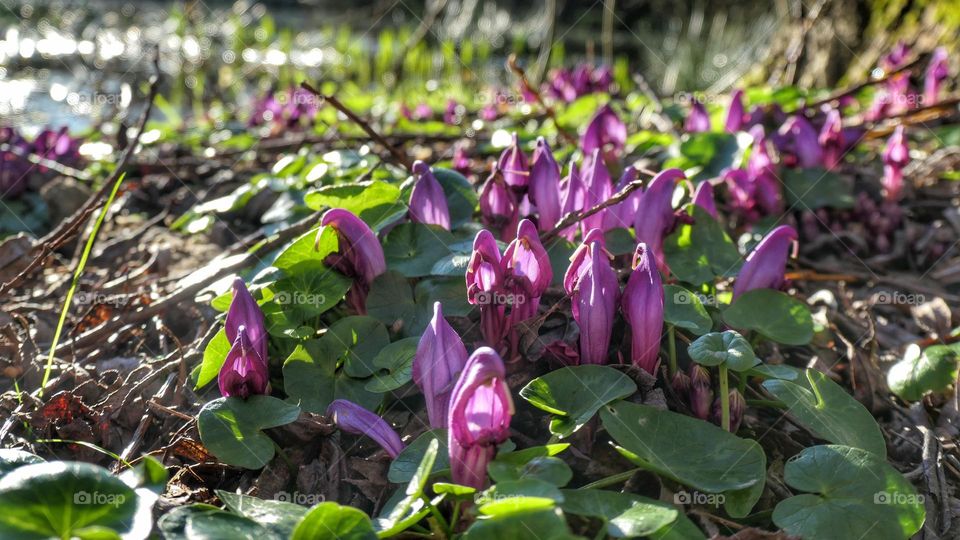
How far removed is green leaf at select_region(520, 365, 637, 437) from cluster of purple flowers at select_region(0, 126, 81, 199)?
10.9 feet

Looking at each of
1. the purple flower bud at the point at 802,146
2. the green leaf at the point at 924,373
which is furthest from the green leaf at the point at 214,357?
the purple flower bud at the point at 802,146

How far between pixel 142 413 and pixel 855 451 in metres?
1.69

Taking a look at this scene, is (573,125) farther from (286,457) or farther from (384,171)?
(286,457)

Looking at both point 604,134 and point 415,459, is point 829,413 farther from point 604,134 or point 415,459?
point 604,134

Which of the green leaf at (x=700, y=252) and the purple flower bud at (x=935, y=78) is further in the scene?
the purple flower bud at (x=935, y=78)

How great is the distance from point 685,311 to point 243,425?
1068mm

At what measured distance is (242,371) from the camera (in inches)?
71.2

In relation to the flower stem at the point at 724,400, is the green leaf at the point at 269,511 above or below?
above

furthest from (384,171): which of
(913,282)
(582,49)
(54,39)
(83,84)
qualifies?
(582,49)

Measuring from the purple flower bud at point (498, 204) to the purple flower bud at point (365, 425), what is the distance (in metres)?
0.82

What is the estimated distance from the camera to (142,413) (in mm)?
2104

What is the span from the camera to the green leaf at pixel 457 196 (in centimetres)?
253

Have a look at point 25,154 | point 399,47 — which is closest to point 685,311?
point 25,154

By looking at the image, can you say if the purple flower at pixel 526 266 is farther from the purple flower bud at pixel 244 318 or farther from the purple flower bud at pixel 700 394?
the purple flower bud at pixel 244 318
